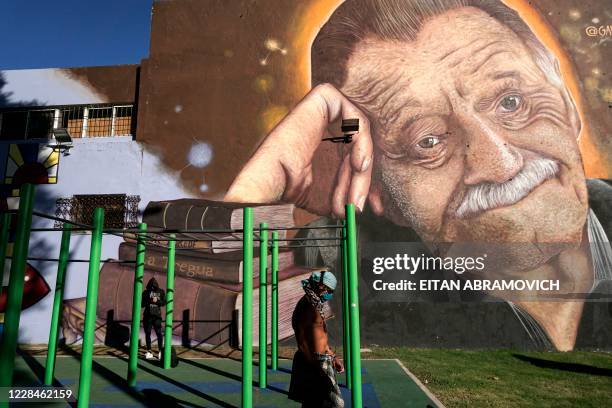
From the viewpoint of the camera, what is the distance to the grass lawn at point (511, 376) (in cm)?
691

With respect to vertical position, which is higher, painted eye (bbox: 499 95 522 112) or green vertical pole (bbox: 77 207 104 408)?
painted eye (bbox: 499 95 522 112)

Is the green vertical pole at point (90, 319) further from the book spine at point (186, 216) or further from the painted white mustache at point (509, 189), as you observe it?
the painted white mustache at point (509, 189)

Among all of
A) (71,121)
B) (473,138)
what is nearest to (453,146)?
(473,138)

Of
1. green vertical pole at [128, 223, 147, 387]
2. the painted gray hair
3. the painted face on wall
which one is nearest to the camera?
green vertical pole at [128, 223, 147, 387]

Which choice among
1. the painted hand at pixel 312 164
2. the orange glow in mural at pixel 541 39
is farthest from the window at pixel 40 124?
the orange glow in mural at pixel 541 39

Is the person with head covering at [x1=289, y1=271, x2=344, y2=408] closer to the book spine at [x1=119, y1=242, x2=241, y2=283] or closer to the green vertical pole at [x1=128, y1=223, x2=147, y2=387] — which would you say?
the green vertical pole at [x1=128, y1=223, x2=147, y2=387]

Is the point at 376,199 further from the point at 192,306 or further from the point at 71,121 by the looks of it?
the point at 71,121

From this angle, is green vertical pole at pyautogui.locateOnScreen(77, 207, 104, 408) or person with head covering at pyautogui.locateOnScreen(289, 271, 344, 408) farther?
green vertical pole at pyautogui.locateOnScreen(77, 207, 104, 408)

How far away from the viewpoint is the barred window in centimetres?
1273

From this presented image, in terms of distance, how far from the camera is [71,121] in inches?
552

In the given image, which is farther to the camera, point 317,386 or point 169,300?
point 169,300

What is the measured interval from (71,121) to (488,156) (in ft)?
41.8
